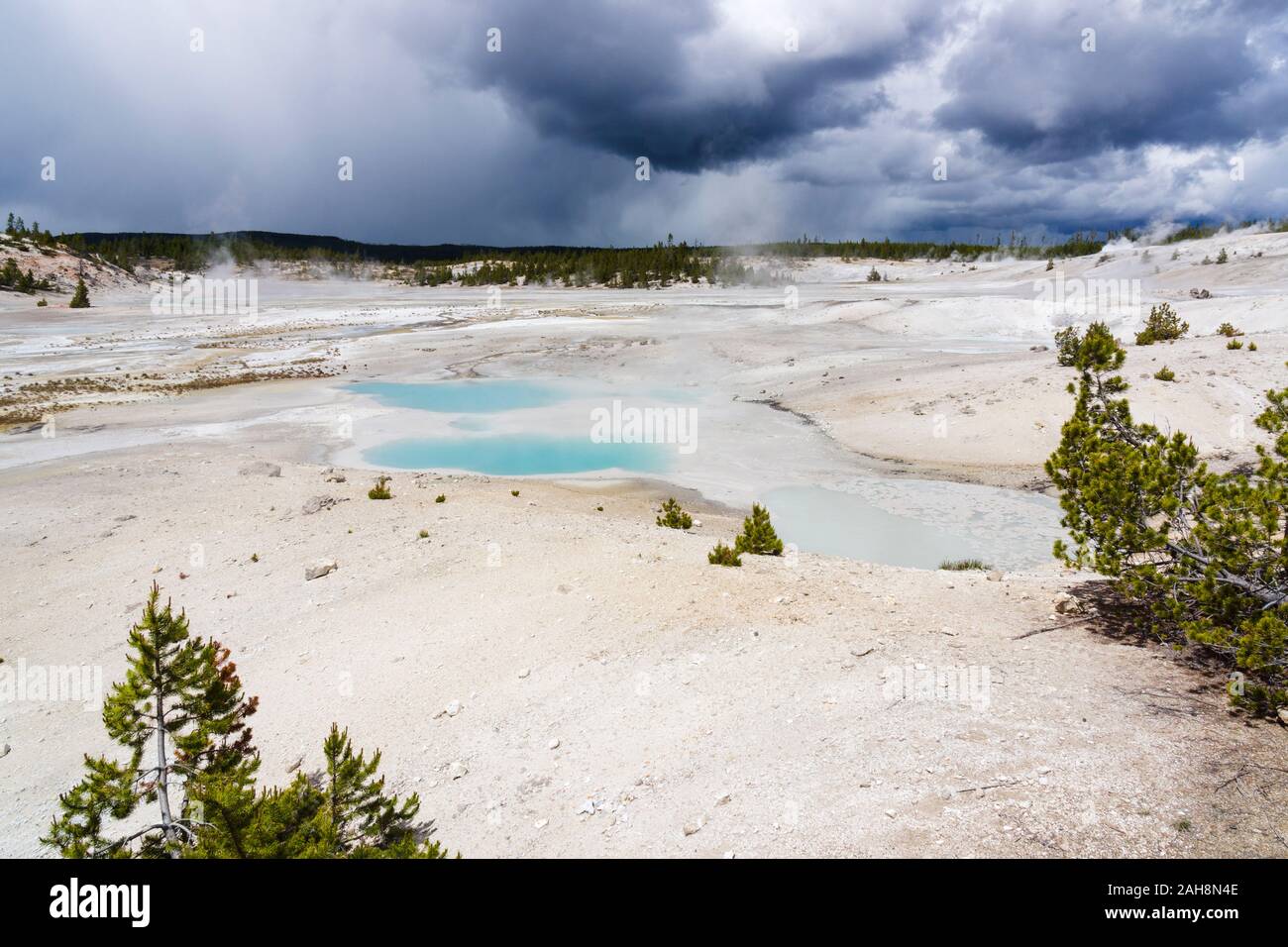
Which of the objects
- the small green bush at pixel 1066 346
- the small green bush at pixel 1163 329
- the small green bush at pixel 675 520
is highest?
the small green bush at pixel 1163 329

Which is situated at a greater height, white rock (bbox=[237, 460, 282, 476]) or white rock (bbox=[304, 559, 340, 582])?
white rock (bbox=[237, 460, 282, 476])

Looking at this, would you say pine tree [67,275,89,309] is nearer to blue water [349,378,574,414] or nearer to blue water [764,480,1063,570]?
blue water [349,378,574,414]

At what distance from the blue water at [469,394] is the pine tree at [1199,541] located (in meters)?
22.1

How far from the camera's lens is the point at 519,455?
67.6 feet

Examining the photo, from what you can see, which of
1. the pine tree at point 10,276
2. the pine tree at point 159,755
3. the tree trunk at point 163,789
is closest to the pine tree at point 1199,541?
the pine tree at point 159,755

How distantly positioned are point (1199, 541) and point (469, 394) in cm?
2687

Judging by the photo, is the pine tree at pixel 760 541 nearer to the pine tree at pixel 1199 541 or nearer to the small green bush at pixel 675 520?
the small green bush at pixel 675 520

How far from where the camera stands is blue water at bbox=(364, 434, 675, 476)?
19078mm

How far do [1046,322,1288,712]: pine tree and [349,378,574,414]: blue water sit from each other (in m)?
22.1

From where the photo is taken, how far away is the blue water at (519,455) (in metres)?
19.1

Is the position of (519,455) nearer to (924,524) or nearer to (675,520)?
(675,520)

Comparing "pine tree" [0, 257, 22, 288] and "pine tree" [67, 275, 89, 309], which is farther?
"pine tree" [0, 257, 22, 288]

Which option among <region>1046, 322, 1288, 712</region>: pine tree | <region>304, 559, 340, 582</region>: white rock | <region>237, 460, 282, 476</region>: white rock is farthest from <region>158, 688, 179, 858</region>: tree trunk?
<region>237, 460, 282, 476</region>: white rock
